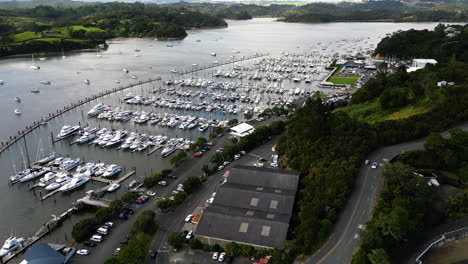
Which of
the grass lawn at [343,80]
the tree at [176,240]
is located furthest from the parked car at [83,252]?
the grass lawn at [343,80]

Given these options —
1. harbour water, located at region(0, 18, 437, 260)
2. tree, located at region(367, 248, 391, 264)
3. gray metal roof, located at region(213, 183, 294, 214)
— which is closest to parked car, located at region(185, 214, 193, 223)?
gray metal roof, located at region(213, 183, 294, 214)

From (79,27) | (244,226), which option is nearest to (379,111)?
(244,226)

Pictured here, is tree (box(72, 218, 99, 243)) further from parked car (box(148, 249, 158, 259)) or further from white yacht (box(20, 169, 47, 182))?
white yacht (box(20, 169, 47, 182))

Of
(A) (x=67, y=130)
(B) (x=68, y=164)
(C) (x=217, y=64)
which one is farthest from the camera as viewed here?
(C) (x=217, y=64)

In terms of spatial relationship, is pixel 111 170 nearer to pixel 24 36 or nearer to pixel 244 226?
pixel 244 226

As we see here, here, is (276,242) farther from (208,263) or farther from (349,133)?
(349,133)

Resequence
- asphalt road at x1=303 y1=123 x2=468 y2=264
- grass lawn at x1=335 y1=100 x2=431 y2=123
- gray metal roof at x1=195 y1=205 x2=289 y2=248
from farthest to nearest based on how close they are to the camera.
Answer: grass lawn at x1=335 y1=100 x2=431 y2=123
gray metal roof at x1=195 y1=205 x2=289 y2=248
asphalt road at x1=303 y1=123 x2=468 y2=264
